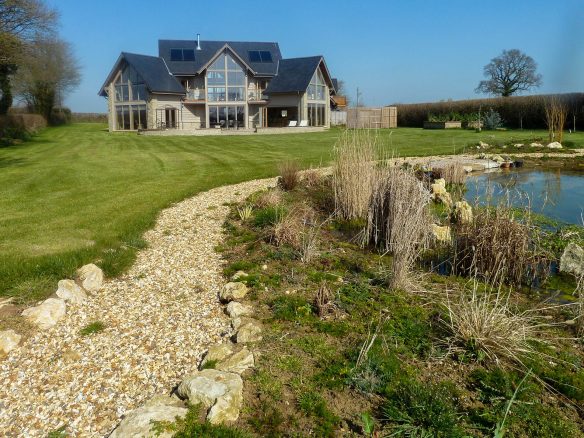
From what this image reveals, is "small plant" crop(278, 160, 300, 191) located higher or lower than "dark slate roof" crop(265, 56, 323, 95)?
lower

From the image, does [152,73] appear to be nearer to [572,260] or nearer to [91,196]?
[91,196]

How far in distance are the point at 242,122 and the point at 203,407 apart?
3146cm

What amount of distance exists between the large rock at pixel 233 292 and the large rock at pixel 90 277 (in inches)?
50.0

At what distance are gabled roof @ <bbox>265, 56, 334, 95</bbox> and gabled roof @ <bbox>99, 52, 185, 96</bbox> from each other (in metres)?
6.27

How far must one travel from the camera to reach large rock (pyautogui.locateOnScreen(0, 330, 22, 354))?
345cm

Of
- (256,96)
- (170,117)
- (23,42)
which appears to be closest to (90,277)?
(23,42)

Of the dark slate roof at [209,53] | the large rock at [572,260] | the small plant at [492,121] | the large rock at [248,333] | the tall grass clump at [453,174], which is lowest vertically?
the large rock at [248,333]

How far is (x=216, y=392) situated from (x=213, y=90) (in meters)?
31.1

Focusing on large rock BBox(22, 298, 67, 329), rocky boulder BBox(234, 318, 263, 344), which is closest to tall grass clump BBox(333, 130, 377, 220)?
rocky boulder BBox(234, 318, 263, 344)

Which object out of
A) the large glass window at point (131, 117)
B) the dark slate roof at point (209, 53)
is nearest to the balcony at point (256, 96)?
the dark slate roof at point (209, 53)

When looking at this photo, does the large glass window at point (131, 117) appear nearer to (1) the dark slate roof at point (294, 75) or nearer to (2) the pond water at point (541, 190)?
Answer: (1) the dark slate roof at point (294, 75)

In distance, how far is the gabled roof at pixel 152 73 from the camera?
96.9 feet

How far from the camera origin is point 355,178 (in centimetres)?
637

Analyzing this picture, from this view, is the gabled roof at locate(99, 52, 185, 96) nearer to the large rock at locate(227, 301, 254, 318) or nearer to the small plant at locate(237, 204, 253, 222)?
the small plant at locate(237, 204, 253, 222)
